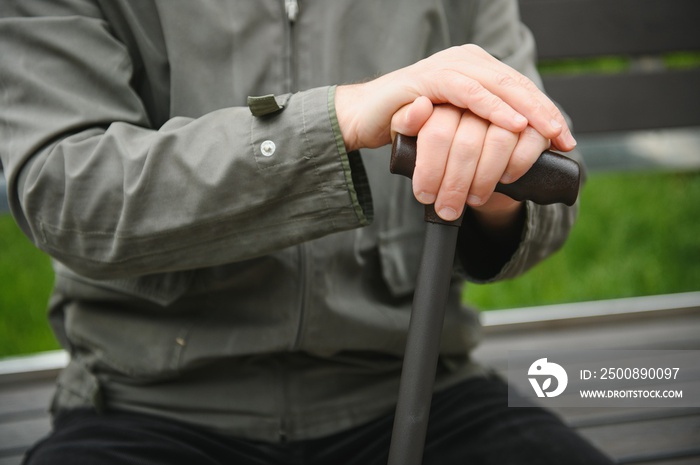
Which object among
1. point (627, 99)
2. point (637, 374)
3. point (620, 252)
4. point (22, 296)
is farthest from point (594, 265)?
point (22, 296)

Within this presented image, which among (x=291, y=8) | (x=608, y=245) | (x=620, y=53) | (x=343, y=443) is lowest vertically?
(x=343, y=443)

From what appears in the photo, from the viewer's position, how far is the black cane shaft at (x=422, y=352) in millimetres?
1012

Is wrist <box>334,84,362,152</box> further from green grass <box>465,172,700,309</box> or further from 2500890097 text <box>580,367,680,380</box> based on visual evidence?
green grass <box>465,172,700,309</box>

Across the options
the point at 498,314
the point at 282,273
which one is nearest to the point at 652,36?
the point at 498,314

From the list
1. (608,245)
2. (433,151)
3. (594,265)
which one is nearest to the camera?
(433,151)

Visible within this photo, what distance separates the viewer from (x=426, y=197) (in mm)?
1016

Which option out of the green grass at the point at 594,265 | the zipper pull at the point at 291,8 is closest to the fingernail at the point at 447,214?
the zipper pull at the point at 291,8

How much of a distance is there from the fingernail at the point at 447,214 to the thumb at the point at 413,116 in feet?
0.34

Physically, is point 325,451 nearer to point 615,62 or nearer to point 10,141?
point 10,141

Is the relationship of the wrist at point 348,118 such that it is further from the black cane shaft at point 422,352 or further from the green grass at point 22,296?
the green grass at point 22,296

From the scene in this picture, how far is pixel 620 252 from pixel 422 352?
294 cm

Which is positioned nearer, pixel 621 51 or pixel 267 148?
pixel 267 148

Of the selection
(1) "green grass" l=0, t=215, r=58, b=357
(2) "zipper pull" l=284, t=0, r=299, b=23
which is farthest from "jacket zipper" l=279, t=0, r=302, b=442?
(1) "green grass" l=0, t=215, r=58, b=357

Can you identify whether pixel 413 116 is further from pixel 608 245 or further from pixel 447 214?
pixel 608 245
